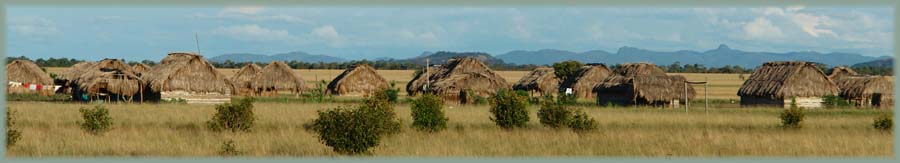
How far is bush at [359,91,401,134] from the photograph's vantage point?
14.1m

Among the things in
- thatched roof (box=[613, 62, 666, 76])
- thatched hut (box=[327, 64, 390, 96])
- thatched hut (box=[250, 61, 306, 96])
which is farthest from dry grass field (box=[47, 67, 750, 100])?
thatched roof (box=[613, 62, 666, 76])

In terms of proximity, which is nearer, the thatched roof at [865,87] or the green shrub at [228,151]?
the green shrub at [228,151]

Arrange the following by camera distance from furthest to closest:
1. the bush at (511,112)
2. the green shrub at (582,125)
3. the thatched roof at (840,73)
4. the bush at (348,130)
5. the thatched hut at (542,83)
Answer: the thatched hut at (542,83)
the thatched roof at (840,73)
the bush at (511,112)
the green shrub at (582,125)
the bush at (348,130)

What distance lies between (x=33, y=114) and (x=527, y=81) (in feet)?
104

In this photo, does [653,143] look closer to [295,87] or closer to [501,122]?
[501,122]

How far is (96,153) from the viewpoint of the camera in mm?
14508

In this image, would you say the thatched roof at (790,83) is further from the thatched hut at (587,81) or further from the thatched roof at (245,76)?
the thatched roof at (245,76)

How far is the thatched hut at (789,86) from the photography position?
3850cm

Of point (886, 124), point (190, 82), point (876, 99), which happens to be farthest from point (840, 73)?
point (190, 82)

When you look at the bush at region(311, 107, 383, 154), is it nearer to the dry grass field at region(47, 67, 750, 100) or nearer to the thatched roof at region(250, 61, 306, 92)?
the thatched roof at region(250, 61, 306, 92)

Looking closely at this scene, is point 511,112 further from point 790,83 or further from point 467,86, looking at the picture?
point 790,83

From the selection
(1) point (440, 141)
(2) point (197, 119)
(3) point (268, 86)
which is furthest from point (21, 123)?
(3) point (268, 86)

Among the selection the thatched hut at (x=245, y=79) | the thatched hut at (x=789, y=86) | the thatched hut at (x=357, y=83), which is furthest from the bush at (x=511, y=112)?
the thatched hut at (x=245, y=79)

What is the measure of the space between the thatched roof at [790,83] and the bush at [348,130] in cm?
2794
